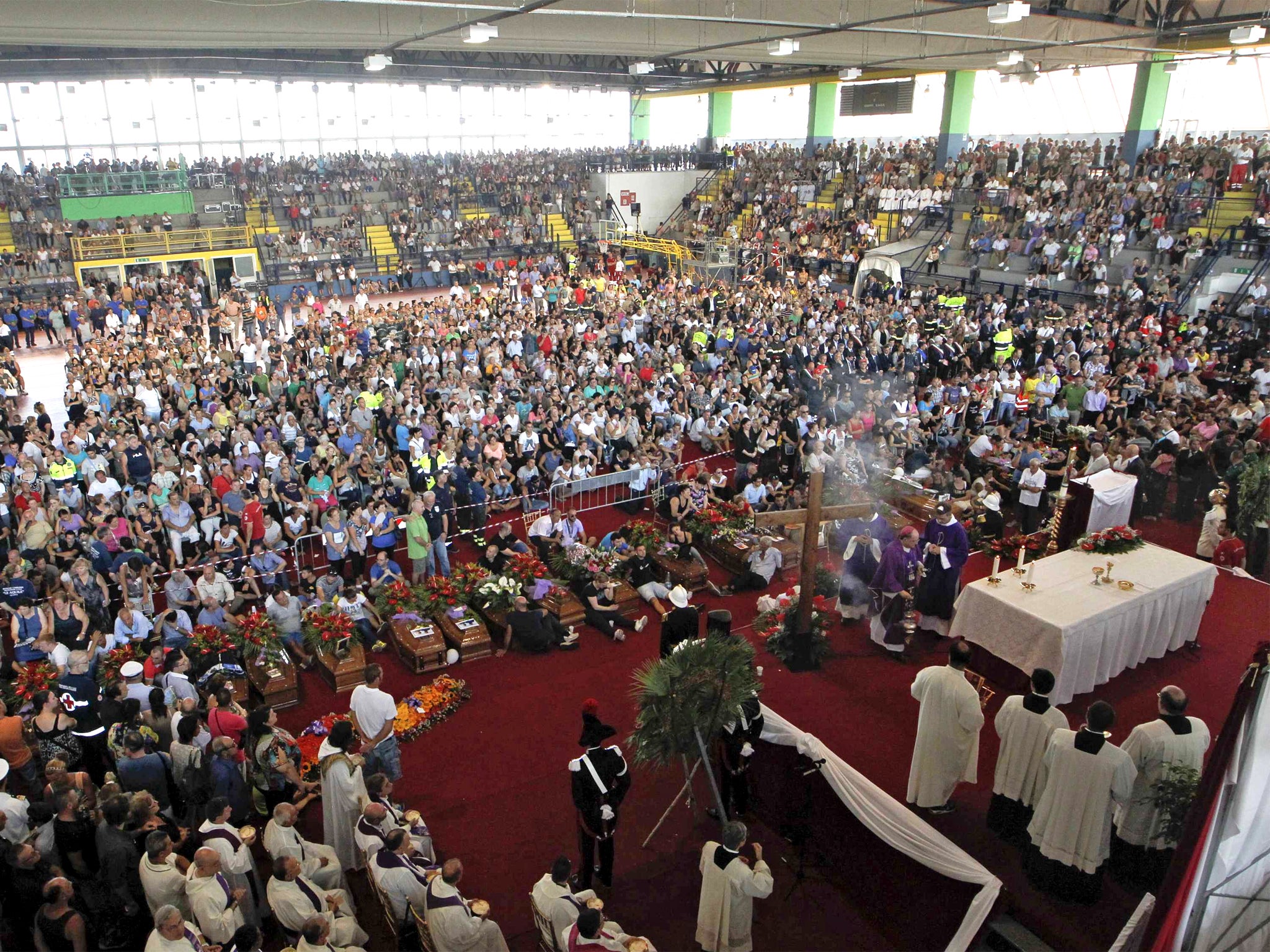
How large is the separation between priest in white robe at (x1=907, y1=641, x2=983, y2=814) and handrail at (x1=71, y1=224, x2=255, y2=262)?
26028mm

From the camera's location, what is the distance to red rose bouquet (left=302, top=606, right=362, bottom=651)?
332 inches

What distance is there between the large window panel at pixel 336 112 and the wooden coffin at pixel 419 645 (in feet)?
105

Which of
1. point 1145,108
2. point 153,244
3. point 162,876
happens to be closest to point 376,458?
point 162,876

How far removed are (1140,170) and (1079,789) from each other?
25091mm

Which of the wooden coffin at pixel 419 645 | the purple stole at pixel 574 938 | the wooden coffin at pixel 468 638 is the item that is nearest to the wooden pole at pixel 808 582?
the wooden coffin at pixel 468 638

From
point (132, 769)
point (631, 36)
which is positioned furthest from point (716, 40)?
point (132, 769)

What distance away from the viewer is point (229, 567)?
9.60 metres

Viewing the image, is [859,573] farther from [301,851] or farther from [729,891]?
[301,851]

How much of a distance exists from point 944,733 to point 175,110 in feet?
115

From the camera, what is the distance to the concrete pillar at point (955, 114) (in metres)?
28.3

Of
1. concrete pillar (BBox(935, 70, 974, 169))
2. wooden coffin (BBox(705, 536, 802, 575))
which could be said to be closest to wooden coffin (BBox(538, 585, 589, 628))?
wooden coffin (BBox(705, 536, 802, 575))

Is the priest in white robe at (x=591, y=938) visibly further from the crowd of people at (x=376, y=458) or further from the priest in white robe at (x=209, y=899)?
the priest in white robe at (x=209, y=899)

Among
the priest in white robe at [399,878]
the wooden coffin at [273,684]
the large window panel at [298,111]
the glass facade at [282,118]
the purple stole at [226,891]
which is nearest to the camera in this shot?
the purple stole at [226,891]

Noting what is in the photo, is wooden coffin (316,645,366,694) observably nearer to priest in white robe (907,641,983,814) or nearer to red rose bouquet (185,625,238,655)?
red rose bouquet (185,625,238,655)
